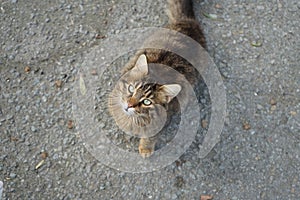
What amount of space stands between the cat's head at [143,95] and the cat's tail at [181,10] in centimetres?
75

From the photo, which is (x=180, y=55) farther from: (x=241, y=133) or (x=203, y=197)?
(x=203, y=197)

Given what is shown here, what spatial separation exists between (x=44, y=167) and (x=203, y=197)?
4.00 ft

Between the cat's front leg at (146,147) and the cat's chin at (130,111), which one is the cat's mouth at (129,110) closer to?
the cat's chin at (130,111)

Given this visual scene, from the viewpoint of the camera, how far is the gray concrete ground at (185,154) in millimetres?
2924

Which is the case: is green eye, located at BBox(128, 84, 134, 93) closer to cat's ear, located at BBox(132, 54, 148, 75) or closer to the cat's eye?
the cat's eye

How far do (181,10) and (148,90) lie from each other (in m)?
0.94

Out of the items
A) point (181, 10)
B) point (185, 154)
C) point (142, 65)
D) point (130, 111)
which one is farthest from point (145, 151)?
point (181, 10)

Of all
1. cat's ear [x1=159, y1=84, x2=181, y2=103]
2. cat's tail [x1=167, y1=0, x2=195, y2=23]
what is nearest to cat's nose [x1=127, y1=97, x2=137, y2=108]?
cat's ear [x1=159, y1=84, x2=181, y2=103]

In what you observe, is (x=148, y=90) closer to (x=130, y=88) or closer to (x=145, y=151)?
(x=130, y=88)

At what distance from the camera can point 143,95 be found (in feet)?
8.01

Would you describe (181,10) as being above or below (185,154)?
above

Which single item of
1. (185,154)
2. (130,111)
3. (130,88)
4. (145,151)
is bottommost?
(185,154)

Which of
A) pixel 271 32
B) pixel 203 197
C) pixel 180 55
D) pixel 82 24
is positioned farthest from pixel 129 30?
pixel 203 197

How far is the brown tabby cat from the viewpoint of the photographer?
2.44 meters
